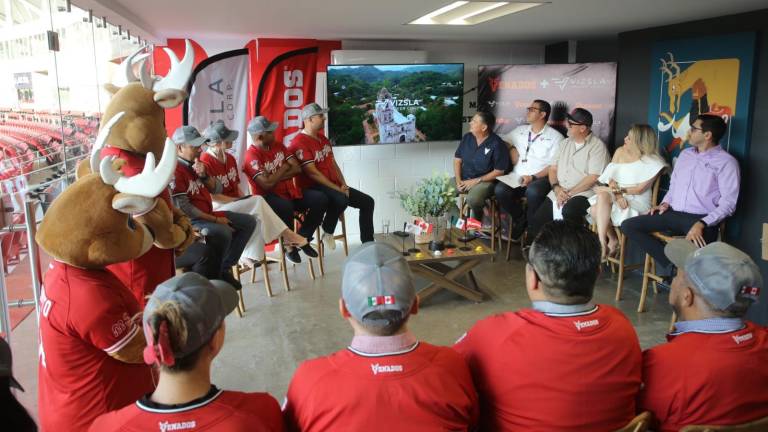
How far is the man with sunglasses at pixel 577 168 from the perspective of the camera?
504 cm

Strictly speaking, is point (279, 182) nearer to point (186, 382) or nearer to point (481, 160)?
point (481, 160)

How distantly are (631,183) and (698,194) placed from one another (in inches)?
22.7

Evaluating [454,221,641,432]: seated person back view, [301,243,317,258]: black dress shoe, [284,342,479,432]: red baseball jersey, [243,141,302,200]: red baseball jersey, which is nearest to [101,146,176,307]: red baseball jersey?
[284,342,479,432]: red baseball jersey

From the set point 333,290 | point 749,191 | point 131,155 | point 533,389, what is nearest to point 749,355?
point 533,389

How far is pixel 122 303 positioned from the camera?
1.81m

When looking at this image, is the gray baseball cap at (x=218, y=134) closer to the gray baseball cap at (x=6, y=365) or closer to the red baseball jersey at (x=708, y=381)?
the gray baseball cap at (x=6, y=365)

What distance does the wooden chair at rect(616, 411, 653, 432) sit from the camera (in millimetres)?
1528

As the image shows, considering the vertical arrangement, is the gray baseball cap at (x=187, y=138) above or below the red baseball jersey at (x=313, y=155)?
above

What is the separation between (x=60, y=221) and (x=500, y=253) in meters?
4.61

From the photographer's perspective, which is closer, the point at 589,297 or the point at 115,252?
the point at 589,297

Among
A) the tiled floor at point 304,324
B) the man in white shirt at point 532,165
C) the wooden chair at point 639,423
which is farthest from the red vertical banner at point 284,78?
the wooden chair at point 639,423

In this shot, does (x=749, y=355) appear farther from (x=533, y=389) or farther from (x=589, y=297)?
(x=533, y=389)

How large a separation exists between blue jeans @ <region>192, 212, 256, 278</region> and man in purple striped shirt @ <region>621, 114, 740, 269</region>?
2895 millimetres

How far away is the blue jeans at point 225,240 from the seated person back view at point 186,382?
2485 mm
